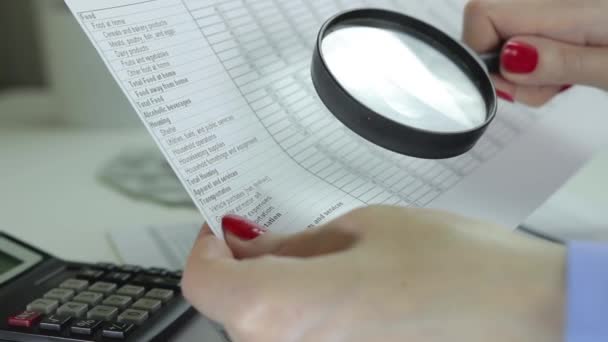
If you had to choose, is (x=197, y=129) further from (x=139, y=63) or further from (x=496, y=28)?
(x=496, y=28)

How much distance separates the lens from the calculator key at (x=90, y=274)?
0.44 m

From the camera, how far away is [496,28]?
55cm

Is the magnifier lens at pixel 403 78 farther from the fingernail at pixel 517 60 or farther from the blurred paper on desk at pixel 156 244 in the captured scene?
the blurred paper on desk at pixel 156 244

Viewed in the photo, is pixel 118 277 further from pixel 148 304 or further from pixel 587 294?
pixel 587 294

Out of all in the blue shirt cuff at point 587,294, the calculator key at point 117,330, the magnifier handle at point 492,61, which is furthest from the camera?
the magnifier handle at point 492,61

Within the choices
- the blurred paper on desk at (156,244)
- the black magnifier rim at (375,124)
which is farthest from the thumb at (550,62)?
the blurred paper on desk at (156,244)

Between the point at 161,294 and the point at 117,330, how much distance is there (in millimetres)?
53

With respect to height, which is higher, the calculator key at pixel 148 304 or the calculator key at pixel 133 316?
the calculator key at pixel 133 316

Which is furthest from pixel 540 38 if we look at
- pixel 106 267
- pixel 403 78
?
pixel 106 267

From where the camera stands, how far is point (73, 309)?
380mm

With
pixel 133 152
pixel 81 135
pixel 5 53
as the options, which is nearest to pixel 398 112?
pixel 133 152

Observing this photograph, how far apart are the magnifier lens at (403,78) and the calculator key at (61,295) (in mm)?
208

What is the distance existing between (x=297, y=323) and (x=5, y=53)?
1.00 m

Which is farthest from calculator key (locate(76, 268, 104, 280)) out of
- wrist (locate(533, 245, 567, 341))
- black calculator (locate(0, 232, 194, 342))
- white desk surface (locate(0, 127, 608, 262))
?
wrist (locate(533, 245, 567, 341))
